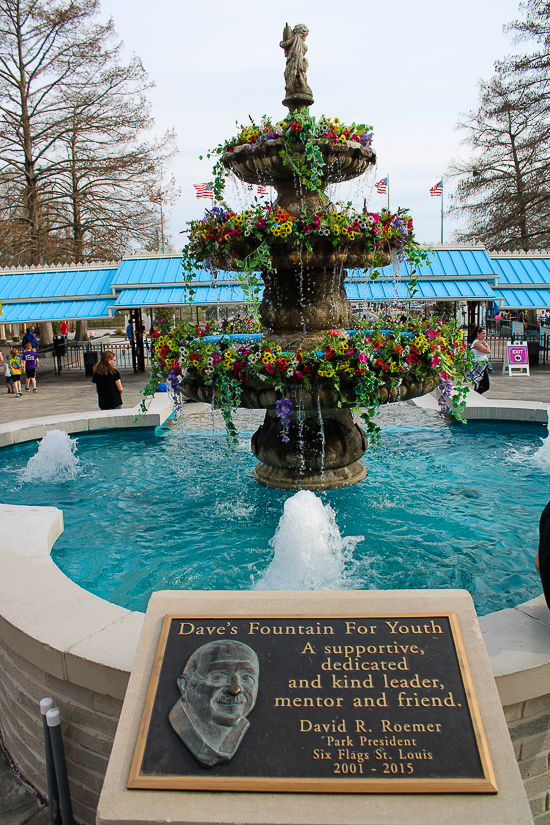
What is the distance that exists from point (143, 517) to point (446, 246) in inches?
678

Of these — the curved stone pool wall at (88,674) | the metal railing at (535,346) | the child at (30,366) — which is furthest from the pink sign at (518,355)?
the curved stone pool wall at (88,674)

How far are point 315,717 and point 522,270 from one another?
2093 cm

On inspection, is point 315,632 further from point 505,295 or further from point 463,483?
point 505,295

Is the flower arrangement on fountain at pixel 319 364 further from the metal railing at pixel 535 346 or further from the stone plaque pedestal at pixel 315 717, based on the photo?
the metal railing at pixel 535 346

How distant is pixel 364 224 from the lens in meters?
5.80

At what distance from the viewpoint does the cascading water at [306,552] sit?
14.9ft

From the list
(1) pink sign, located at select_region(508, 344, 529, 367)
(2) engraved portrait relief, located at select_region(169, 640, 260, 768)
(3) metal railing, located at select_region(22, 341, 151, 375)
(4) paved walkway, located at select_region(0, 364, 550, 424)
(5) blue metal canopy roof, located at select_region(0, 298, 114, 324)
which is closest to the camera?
(2) engraved portrait relief, located at select_region(169, 640, 260, 768)

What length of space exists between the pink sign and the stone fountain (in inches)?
514

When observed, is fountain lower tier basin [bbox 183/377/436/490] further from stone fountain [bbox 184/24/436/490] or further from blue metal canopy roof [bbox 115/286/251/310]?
blue metal canopy roof [bbox 115/286/251/310]

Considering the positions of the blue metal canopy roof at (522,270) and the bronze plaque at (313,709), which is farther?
the blue metal canopy roof at (522,270)

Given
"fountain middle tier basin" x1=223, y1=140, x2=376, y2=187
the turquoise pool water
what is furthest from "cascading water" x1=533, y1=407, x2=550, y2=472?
"fountain middle tier basin" x1=223, y1=140, x2=376, y2=187

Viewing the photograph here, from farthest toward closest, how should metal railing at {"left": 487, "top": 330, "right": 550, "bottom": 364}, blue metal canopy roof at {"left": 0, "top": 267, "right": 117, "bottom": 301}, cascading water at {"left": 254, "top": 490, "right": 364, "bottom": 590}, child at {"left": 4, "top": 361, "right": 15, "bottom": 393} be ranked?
1. metal railing at {"left": 487, "top": 330, "right": 550, "bottom": 364}
2. blue metal canopy roof at {"left": 0, "top": 267, "right": 117, "bottom": 301}
3. child at {"left": 4, "top": 361, "right": 15, "bottom": 393}
4. cascading water at {"left": 254, "top": 490, "right": 364, "bottom": 590}

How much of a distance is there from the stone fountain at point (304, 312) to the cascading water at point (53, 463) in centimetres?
259

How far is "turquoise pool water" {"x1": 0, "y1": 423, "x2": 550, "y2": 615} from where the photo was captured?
476cm
